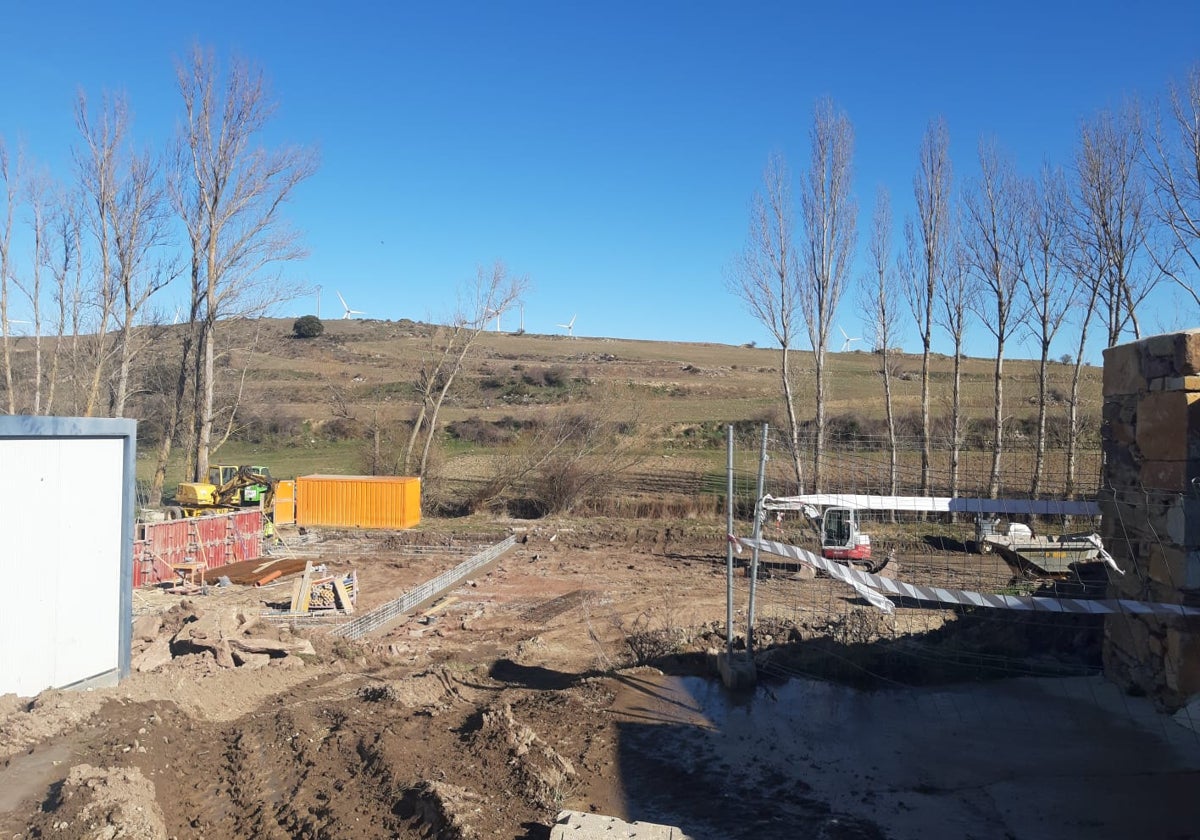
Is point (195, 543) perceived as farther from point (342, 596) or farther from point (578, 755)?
point (578, 755)

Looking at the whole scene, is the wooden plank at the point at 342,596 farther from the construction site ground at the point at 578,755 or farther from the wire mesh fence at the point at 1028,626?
the wire mesh fence at the point at 1028,626

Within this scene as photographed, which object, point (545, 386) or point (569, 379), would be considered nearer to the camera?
point (545, 386)

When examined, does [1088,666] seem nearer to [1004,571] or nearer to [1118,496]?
[1118,496]

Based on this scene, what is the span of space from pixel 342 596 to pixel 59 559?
749 cm

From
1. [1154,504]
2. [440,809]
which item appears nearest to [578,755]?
[440,809]

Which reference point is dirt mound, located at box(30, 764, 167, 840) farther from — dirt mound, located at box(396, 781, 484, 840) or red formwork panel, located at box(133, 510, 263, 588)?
red formwork panel, located at box(133, 510, 263, 588)

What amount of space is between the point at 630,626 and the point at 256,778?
8877 millimetres

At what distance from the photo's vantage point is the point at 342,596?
15984 millimetres

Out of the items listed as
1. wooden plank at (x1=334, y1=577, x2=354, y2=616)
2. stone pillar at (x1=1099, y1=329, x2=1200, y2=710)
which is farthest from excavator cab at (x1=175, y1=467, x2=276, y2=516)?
stone pillar at (x1=1099, y1=329, x2=1200, y2=710)

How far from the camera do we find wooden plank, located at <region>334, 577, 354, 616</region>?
1593cm

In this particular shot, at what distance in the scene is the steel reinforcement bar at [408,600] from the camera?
14241 mm

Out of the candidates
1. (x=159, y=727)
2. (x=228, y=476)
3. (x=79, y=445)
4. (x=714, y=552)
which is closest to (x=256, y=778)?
(x=159, y=727)

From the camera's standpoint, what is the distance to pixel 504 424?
51375 mm

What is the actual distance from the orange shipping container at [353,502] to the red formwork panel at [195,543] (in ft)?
22.6
